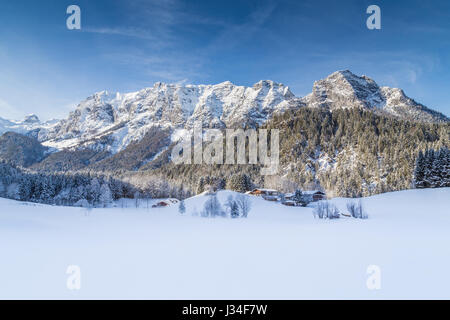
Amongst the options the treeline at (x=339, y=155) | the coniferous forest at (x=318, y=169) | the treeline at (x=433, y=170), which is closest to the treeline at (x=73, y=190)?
the coniferous forest at (x=318, y=169)

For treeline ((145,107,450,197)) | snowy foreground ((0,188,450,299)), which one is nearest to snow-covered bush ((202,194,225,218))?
snowy foreground ((0,188,450,299))

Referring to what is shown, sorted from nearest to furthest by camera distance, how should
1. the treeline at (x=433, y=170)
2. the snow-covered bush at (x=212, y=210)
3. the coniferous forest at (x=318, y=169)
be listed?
the snow-covered bush at (x=212, y=210) → the treeline at (x=433, y=170) → the coniferous forest at (x=318, y=169)

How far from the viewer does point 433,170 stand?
4828 cm

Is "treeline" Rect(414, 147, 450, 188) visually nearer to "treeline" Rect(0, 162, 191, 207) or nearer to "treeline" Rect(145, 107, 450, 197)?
"treeline" Rect(145, 107, 450, 197)

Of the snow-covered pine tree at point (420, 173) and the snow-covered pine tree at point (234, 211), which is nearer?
the snow-covered pine tree at point (234, 211)

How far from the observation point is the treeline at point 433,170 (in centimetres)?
4709

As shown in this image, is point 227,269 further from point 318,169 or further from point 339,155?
point 339,155

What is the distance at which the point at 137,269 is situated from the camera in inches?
295

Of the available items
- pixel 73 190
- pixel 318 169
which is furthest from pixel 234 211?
pixel 318 169

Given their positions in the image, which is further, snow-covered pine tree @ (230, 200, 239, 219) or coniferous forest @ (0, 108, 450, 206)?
coniferous forest @ (0, 108, 450, 206)

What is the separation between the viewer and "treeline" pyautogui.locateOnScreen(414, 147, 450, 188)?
4709cm

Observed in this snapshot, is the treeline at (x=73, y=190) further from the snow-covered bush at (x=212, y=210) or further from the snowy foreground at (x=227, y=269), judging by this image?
the snowy foreground at (x=227, y=269)

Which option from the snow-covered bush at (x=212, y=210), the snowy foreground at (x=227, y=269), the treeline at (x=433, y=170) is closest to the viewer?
the snowy foreground at (x=227, y=269)

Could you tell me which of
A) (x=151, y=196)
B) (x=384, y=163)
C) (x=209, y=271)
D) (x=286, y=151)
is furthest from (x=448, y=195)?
(x=286, y=151)
